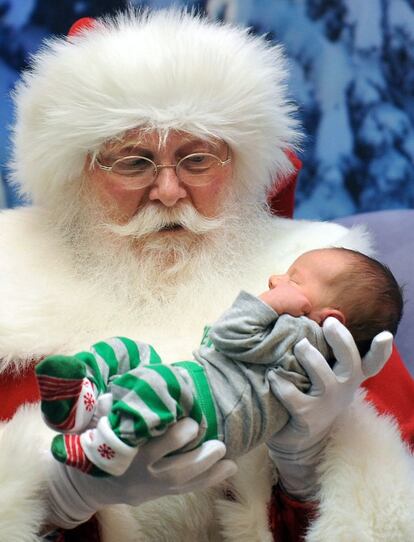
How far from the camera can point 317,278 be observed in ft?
4.15

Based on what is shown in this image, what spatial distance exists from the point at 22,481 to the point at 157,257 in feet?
2.04

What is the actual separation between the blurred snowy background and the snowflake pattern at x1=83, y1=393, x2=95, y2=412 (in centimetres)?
154

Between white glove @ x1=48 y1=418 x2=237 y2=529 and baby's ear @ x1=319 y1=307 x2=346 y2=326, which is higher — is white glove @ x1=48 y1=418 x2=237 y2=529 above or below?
below

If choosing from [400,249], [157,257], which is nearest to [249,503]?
[157,257]

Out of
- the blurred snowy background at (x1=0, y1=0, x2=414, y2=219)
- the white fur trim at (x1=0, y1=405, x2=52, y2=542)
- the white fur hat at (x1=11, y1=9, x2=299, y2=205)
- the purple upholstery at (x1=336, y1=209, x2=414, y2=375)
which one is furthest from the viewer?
the blurred snowy background at (x1=0, y1=0, x2=414, y2=219)

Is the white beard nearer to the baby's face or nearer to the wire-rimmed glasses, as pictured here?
the wire-rimmed glasses

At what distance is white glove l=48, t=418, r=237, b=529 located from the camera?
3.76 feet

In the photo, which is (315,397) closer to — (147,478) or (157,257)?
(147,478)

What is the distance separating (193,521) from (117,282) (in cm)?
52

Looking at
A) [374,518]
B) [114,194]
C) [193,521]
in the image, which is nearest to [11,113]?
[114,194]

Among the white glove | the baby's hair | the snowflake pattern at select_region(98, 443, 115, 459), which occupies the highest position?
the baby's hair

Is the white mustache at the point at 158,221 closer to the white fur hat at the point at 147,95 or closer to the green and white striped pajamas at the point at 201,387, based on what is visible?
the white fur hat at the point at 147,95

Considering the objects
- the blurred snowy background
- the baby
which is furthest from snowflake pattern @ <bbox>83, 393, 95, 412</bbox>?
the blurred snowy background

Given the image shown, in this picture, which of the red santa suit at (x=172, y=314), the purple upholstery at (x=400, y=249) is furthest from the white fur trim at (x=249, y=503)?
the purple upholstery at (x=400, y=249)
